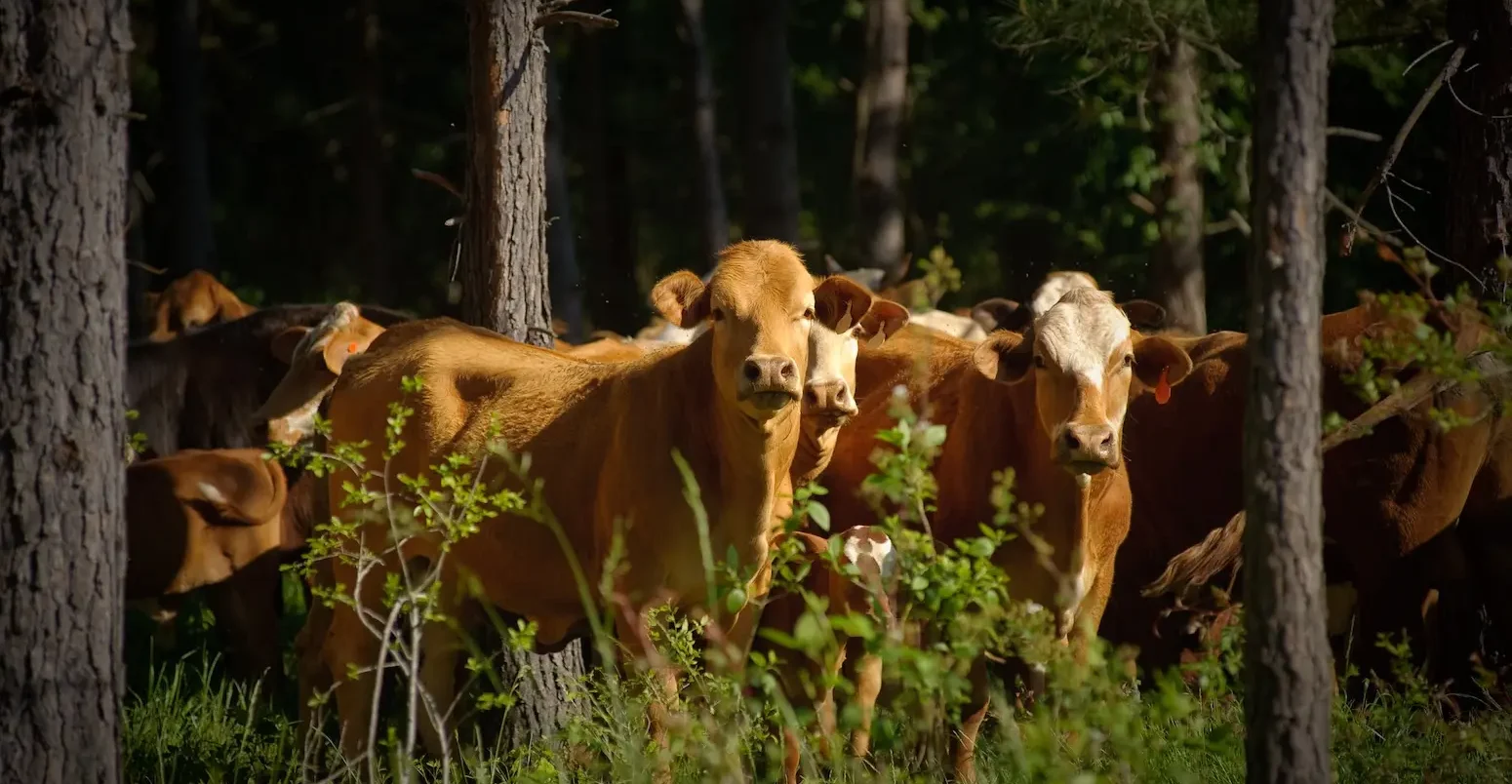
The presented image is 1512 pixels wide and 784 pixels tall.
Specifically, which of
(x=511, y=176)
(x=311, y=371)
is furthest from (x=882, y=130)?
(x=511, y=176)

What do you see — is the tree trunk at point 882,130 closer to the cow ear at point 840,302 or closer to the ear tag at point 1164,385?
the ear tag at point 1164,385

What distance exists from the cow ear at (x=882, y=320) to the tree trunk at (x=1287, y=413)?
2.81 metres

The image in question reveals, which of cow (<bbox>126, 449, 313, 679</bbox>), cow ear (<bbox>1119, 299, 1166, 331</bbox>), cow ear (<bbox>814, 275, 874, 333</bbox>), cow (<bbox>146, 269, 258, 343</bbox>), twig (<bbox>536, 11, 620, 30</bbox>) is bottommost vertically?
cow (<bbox>126, 449, 313, 679</bbox>)

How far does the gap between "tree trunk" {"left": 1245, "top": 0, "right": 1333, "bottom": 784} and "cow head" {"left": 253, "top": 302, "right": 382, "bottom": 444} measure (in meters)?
6.47

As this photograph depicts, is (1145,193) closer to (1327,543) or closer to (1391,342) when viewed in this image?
(1327,543)

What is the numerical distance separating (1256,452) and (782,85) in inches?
539

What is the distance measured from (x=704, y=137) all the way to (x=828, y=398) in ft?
41.4

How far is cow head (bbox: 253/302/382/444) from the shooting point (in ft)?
32.6

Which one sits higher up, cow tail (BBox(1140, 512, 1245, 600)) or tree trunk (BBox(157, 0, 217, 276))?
tree trunk (BBox(157, 0, 217, 276))

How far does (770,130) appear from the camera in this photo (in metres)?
17.7

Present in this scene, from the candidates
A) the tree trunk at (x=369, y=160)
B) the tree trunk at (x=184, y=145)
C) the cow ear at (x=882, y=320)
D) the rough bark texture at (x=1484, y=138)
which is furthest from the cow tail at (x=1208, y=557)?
the tree trunk at (x=369, y=160)

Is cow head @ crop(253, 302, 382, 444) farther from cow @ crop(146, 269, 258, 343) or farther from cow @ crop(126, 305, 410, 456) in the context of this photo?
cow @ crop(146, 269, 258, 343)

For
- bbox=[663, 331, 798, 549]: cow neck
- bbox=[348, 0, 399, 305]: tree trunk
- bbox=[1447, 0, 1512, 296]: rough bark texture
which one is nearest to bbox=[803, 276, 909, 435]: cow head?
bbox=[663, 331, 798, 549]: cow neck

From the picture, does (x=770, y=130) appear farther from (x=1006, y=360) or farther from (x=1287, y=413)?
(x=1287, y=413)
